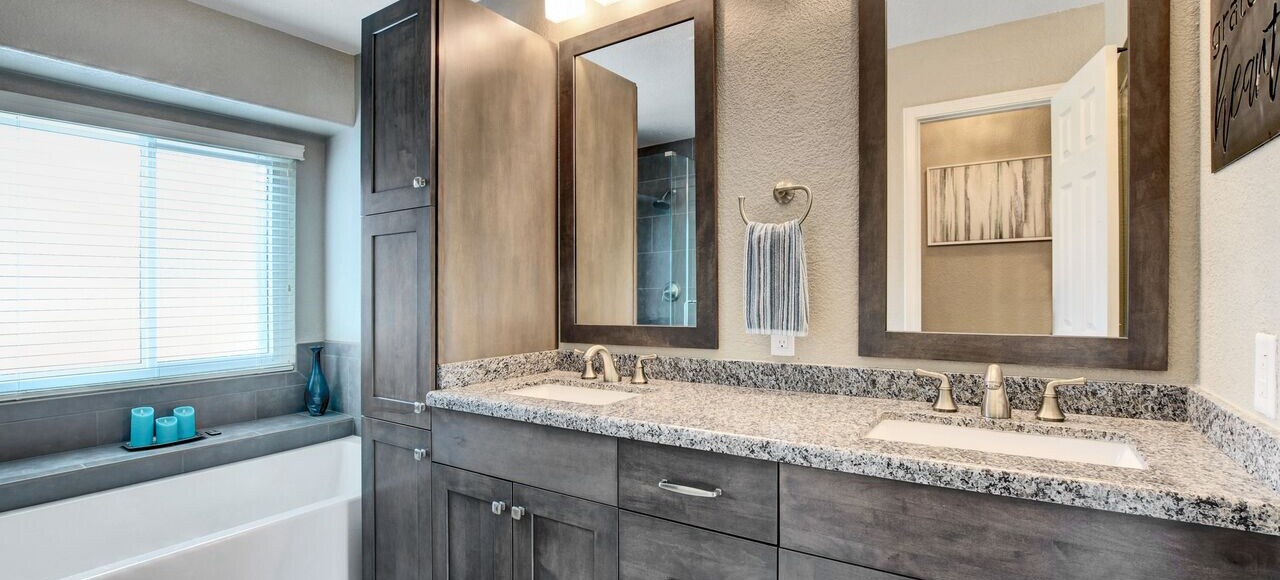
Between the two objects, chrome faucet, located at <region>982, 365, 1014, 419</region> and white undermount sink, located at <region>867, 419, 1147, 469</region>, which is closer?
white undermount sink, located at <region>867, 419, 1147, 469</region>

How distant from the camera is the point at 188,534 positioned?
2.43 m

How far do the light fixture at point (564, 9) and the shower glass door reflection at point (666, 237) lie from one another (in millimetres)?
634

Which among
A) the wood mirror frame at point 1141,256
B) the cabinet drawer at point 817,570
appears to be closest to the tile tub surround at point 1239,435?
the wood mirror frame at point 1141,256

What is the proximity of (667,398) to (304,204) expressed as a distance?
267 centimetres

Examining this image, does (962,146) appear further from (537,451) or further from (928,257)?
(537,451)

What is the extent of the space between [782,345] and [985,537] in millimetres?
840

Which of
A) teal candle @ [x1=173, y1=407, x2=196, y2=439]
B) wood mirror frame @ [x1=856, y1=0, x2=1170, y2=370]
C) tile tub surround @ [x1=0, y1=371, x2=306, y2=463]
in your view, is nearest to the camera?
wood mirror frame @ [x1=856, y1=0, x2=1170, y2=370]

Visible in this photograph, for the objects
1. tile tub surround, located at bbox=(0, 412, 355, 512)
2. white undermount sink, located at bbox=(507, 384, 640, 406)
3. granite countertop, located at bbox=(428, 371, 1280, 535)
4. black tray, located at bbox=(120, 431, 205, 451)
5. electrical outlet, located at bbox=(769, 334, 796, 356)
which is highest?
electrical outlet, located at bbox=(769, 334, 796, 356)

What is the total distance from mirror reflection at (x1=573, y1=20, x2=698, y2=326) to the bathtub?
126 cm

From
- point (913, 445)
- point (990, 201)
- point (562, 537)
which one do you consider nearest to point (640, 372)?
point (562, 537)

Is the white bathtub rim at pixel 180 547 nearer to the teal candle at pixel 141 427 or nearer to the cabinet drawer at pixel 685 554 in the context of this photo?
the teal candle at pixel 141 427

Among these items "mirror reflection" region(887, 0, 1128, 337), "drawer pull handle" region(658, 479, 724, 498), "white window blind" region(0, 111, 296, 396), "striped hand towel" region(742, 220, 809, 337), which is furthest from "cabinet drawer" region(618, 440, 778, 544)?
"white window blind" region(0, 111, 296, 396)

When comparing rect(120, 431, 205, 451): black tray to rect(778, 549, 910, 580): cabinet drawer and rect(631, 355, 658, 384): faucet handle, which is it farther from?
rect(778, 549, 910, 580): cabinet drawer

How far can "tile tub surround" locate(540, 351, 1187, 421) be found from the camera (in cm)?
129
